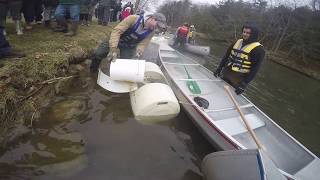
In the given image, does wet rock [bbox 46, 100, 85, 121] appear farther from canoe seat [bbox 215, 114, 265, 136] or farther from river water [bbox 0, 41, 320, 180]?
canoe seat [bbox 215, 114, 265, 136]

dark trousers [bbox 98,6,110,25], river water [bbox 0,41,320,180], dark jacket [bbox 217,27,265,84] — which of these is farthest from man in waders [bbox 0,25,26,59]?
dark trousers [bbox 98,6,110,25]

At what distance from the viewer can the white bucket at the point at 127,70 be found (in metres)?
A: 5.33

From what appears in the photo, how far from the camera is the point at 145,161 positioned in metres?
4.39

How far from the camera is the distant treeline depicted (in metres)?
29.9

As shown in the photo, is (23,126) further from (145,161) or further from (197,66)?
(197,66)

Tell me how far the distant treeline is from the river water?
28.1 metres

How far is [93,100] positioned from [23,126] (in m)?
1.88

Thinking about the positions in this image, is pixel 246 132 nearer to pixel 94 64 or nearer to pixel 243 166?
pixel 243 166

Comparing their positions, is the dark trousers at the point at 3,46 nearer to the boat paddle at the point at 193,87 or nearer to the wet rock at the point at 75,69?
the wet rock at the point at 75,69

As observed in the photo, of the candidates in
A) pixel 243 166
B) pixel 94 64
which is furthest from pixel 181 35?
pixel 243 166

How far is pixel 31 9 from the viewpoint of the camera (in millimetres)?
7207

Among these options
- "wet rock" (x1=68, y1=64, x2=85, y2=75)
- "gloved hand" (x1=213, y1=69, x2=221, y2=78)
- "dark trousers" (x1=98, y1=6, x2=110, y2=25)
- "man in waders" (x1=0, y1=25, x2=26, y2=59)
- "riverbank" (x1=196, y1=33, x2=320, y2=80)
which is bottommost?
"riverbank" (x1=196, y1=33, x2=320, y2=80)

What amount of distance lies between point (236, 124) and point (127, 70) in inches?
88.2

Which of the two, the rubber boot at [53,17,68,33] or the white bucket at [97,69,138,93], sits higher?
the rubber boot at [53,17,68,33]
